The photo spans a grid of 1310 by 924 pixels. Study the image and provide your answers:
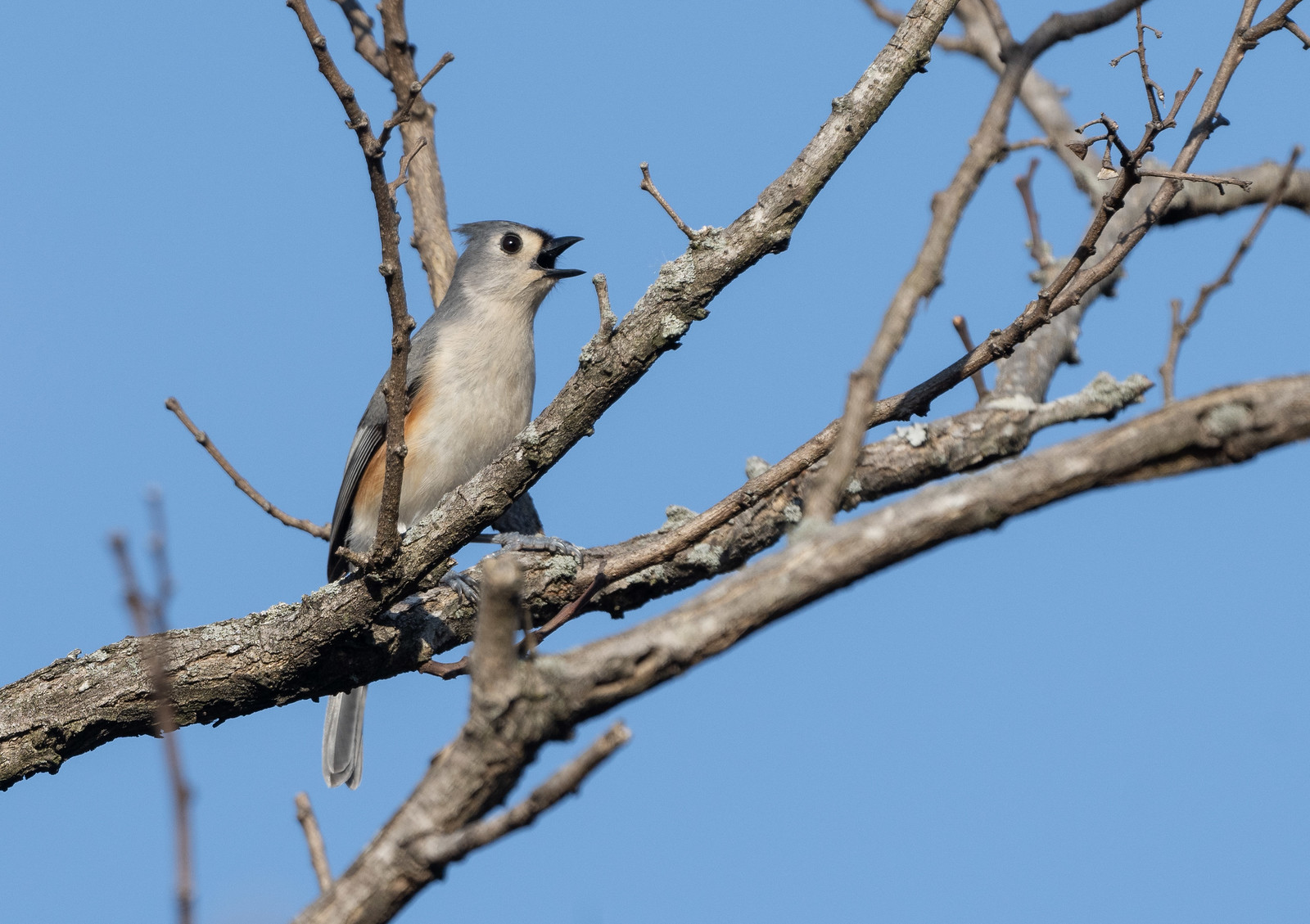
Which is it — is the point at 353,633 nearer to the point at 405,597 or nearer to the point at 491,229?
the point at 405,597

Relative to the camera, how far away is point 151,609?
1.81 m

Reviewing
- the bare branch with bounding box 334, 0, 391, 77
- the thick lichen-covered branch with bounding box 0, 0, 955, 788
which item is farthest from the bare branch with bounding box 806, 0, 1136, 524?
the bare branch with bounding box 334, 0, 391, 77

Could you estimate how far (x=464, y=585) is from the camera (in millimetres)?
4984

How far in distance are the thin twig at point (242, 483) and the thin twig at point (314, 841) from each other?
320 cm

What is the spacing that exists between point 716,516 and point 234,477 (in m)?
3.16

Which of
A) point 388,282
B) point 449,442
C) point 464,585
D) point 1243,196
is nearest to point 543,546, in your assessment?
point 464,585

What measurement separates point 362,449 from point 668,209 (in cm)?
314

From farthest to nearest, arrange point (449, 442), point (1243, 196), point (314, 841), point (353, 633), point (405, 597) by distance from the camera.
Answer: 1. point (1243, 196)
2. point (449, 442)
3. point (353, 633)
4. point (405, 597)
5. point (314, 841)

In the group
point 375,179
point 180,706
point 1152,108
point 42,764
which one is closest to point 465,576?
point 180,706

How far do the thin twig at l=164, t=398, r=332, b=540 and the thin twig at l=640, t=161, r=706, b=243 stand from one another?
2.65m

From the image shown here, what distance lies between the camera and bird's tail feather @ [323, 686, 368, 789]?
246 inches

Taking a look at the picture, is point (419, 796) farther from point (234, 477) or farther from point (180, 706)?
point (234, 477)

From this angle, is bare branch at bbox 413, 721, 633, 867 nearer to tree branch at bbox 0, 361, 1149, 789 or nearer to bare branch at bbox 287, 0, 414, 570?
bare branch at bbox 287, 0, 414, 570

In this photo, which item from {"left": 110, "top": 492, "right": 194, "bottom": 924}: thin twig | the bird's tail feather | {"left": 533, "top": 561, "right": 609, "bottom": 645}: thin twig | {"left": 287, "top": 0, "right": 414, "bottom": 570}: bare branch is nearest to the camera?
{"left": 110, "top": 492, "right": 194, "bottom": 924}: thin twig
